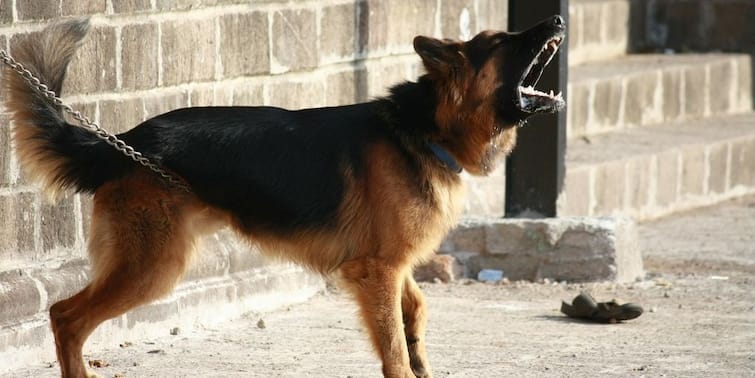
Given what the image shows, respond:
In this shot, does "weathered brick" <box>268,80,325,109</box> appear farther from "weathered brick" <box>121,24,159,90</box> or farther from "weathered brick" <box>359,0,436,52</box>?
"weathered brick" <box>121,24,159,90</box>

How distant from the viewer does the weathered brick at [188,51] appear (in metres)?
7.50

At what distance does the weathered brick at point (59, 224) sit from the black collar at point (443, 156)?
191cm

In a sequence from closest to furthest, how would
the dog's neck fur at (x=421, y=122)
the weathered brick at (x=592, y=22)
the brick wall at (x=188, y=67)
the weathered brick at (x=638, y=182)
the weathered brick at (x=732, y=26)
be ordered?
the dog's neck fur at (x=421, y=122) < the brick wall at (x=188, y=67) < the weathered brick at (x=638, y=182) < the weathered brick at (x=592, y=22) < the weathered brick at (x=732, y=26)

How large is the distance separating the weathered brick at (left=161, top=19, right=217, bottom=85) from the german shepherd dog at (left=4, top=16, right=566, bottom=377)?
112cm

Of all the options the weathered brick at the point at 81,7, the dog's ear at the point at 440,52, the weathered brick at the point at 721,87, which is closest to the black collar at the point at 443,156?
the dog's ear at the point at 440,52

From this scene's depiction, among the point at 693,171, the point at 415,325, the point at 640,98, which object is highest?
the point at 640,98

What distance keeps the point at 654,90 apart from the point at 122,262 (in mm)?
7863

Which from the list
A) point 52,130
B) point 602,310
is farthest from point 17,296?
point 602,310

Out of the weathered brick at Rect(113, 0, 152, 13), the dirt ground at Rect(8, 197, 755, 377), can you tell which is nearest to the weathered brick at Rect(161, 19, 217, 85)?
the weathered brick at Rect(113, 0, 152, 13)

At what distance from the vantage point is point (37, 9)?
21.9 ft

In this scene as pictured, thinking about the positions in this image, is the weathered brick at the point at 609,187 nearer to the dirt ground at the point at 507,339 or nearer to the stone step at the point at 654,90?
the stone step at the point at 654,90

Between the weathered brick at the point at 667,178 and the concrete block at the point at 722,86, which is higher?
the concrete block at the point at 722,86

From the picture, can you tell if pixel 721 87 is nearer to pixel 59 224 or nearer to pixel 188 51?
pixel 188 51

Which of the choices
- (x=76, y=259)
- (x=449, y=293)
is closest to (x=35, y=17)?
(x=76, y=259)
